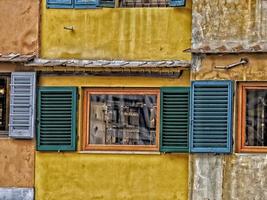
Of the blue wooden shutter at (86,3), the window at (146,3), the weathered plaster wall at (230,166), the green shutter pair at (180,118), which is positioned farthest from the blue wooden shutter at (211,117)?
the blue wooden shutter at (86,3)

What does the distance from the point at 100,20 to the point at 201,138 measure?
2528 mm

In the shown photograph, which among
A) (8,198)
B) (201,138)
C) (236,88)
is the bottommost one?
(8,198)

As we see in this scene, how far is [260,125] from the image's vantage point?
12.4m

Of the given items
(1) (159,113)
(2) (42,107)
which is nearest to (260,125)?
(1) (159,113)

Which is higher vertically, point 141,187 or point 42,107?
point 42,107

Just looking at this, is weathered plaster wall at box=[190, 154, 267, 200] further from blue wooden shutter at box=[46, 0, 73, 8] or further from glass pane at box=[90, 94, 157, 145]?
blue wooden shutter at box=[46, 0, 73, 8]

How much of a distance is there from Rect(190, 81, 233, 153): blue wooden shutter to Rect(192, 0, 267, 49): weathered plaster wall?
0.65 meters

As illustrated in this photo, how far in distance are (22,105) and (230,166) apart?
3478mm

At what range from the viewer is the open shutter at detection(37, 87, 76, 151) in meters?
13.0

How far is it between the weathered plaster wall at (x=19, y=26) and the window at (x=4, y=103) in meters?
0.46

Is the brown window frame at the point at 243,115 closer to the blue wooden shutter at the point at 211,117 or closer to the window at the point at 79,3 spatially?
the blue wooden shutter at the point at 211,117

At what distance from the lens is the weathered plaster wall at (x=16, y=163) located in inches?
516

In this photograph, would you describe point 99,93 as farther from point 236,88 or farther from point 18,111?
point 236,88

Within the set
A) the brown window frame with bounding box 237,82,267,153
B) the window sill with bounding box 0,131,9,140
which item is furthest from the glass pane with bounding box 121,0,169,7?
the window sill with bounding box 0,131,9,140
